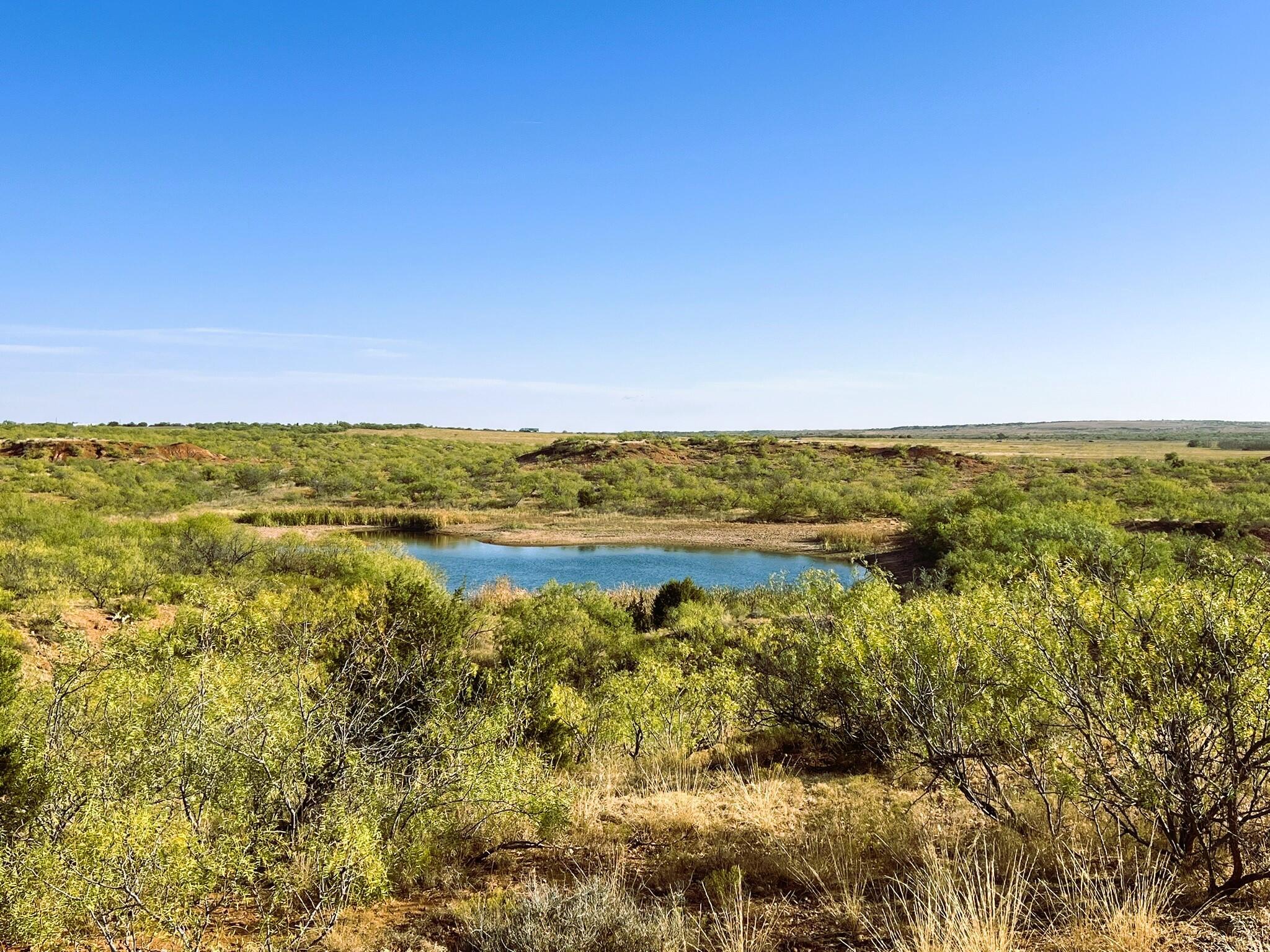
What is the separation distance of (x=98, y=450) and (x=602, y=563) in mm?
55800

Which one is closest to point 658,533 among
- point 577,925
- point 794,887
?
point 794,887

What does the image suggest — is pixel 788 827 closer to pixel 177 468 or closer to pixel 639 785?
pixel 639 785

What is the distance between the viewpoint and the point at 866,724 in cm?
884

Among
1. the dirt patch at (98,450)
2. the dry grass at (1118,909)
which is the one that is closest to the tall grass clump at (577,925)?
the dry grass at (1118,909)

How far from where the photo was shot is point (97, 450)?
2621 inches

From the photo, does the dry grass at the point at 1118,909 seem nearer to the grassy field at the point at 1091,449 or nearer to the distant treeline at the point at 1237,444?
the grassy field at the point at 1091,449

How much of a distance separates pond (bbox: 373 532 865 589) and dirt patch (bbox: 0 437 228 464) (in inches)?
1445

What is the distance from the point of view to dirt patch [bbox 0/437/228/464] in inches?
2448

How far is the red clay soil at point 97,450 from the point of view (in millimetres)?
62250

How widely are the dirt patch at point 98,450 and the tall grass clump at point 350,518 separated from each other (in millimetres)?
27791

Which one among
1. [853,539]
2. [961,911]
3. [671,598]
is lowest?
[853,539]

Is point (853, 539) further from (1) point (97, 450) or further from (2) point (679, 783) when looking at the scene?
(1) point (97, 450)

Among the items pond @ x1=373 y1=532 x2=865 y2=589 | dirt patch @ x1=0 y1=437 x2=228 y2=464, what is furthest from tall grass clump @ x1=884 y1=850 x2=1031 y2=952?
dirt patch @ x1=0 y1=437 x2=228 y2=464

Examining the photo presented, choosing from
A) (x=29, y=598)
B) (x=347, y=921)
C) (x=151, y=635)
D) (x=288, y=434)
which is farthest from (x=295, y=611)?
(x=288, y=434)
